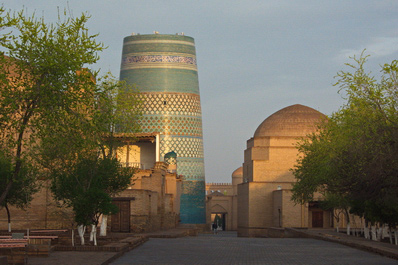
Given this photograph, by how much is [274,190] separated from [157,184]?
59.1 ft

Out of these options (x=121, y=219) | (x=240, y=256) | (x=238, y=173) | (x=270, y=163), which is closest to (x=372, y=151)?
(x=240, y=256)

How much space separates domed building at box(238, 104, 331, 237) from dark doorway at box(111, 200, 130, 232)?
22.1 metres

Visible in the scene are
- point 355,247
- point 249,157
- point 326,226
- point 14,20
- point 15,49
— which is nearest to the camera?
point 14,20

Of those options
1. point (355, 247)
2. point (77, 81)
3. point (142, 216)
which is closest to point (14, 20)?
point (77, 81)

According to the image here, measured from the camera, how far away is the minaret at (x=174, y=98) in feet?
165

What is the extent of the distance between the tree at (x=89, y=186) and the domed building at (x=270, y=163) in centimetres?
2880

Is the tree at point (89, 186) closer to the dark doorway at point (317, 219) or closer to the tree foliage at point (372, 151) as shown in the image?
the tree foliage at point (372, 151)

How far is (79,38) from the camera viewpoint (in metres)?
14.6

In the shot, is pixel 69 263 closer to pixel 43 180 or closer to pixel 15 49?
pixel 15 49

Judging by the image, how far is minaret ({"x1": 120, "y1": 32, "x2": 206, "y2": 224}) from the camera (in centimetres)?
5034

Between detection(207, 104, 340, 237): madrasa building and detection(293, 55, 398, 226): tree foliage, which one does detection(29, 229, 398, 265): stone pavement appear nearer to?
detection(293, 55, 398, 226): tree foliage

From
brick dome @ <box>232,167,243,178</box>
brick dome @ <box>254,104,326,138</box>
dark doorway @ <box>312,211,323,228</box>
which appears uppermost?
brick dome @ <box>254,104,326,138</box>

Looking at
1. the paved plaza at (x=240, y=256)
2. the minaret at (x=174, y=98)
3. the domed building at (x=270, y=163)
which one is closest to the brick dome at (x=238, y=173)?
the domed building at (x=270, y=163)

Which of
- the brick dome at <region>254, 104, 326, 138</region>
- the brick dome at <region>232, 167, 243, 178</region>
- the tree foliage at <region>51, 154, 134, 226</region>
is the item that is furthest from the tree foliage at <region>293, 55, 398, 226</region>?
the brick dome at <region>232, 167, 243, 178</region>
